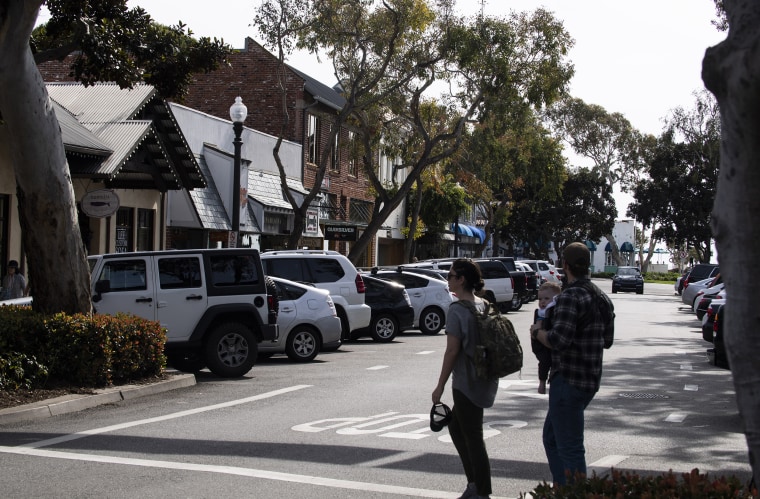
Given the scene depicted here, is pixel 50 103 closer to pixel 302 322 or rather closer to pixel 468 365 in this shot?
pixel 302 322

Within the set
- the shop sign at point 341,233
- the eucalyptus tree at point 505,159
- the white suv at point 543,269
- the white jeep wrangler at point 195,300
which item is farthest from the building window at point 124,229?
the white suv at point 543,269

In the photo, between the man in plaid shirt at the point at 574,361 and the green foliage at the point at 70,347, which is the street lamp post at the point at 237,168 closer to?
the green foliage at the point at 70,347

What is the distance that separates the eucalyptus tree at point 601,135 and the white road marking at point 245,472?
62.1 metres

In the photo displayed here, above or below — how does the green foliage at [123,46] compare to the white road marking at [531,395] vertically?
above

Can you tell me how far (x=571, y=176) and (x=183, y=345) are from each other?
6313cm

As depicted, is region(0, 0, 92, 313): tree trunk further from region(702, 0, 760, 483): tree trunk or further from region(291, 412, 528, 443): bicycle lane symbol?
region(702, 0, 760, 483): tree trunk

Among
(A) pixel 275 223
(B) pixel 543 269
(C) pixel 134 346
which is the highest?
(A) pixel 275 223

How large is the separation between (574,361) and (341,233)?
27.8 metres

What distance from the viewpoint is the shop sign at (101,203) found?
19469 millimetres

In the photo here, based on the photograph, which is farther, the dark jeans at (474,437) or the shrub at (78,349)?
the shrub at (78,349)

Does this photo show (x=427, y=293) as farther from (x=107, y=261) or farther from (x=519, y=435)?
(x=519, y=435)

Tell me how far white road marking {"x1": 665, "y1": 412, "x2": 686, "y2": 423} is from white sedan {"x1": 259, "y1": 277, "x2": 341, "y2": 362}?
7226 millimetres

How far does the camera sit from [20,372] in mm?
11445

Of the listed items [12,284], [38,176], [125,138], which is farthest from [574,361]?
[125,138]
